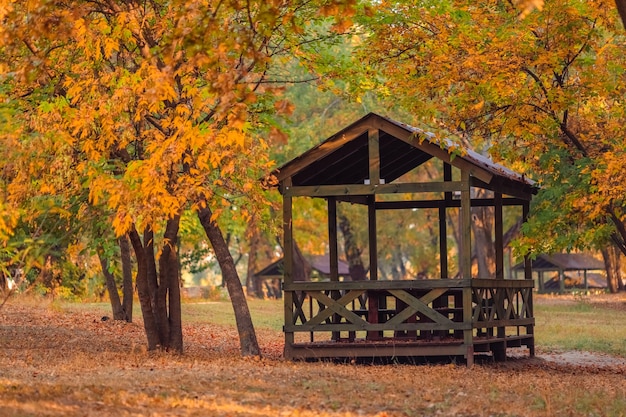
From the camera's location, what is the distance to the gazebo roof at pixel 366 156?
1925 cm

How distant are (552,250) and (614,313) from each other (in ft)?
75.9

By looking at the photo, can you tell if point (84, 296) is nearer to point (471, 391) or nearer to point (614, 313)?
point (614, 313)

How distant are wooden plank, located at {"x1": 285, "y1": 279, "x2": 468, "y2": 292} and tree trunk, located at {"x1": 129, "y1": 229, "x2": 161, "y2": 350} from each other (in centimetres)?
270

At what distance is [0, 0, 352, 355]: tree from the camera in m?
16.2

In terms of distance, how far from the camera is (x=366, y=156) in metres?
21.7

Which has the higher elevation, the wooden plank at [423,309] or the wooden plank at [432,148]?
the wooden plank at [432,148]

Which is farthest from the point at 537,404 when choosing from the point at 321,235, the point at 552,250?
the point at 321,235

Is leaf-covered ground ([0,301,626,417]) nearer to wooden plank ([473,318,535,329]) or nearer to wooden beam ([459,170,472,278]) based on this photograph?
wooden plank ([473,318,535,329])

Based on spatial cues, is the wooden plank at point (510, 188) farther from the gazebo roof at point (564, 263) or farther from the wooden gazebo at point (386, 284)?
the gazebo roof at point (564, 263)

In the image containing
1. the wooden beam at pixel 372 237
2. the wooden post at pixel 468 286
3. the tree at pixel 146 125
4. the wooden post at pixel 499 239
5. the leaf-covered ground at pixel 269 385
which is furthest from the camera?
the wooden beam at pixel 372 237

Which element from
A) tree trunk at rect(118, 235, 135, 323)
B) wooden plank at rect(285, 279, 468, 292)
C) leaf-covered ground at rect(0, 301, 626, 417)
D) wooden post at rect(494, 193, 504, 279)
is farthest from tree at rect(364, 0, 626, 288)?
tree trunk at rect(118, 235, 135, 323)

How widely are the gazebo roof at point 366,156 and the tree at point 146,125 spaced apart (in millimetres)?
1108

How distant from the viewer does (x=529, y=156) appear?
75.9ft

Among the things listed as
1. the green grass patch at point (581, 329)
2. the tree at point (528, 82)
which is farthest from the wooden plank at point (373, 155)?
the green grass patch at point (581, 329)
